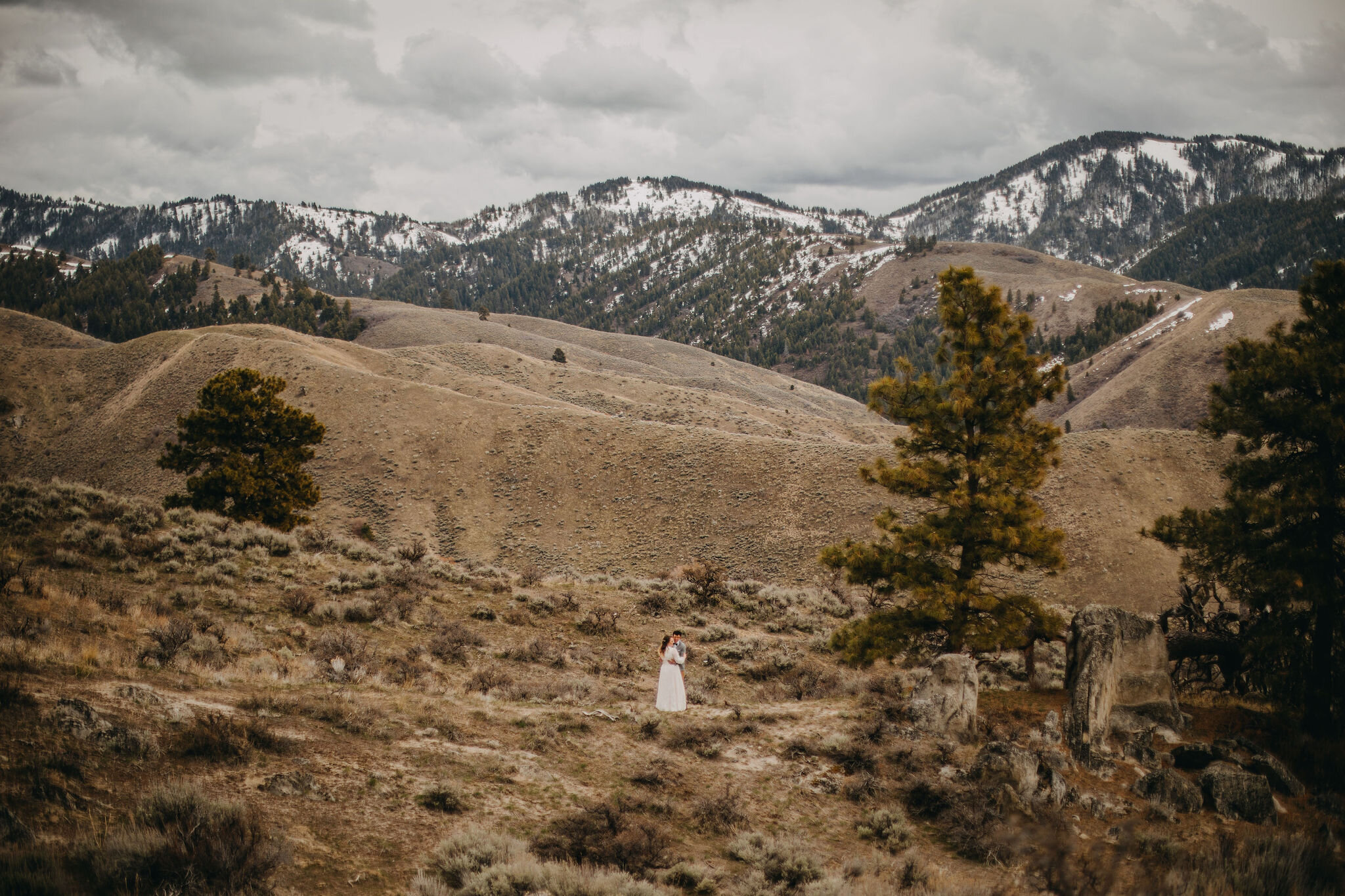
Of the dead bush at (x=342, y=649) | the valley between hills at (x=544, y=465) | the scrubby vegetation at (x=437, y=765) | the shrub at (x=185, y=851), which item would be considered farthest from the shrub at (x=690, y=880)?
the valley between hills at (x=544, y=465)

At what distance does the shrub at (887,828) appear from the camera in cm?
1055

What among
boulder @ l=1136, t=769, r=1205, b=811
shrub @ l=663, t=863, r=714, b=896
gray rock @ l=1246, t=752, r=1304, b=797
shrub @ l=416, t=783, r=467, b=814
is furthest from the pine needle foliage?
gray rock @ l=1246, t=752, r=1304, b=797

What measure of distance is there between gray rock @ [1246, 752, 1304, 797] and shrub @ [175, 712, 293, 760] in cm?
1557

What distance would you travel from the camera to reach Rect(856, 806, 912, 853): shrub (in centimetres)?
1055

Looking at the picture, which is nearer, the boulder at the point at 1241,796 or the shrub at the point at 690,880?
the shrub at the point at 690,880

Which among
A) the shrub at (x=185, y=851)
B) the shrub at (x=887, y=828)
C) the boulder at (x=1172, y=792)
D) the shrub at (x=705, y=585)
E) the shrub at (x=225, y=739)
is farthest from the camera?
the shrub at (x=705, y=585)

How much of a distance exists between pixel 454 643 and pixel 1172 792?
15919 millimetres

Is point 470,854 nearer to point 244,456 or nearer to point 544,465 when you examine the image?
point 244,456

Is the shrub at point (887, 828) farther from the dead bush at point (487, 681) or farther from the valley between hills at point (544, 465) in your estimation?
the valley between hills at point (544, 465)

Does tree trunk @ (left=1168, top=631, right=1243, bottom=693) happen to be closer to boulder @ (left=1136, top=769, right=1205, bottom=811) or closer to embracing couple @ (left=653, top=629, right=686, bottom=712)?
boulder @ (left=1136, top=769, right=1205, bottom=811)

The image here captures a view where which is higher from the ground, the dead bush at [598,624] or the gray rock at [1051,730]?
the gray rock at [1051,730]

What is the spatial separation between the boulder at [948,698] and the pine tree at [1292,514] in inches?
234

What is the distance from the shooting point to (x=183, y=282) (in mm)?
164500

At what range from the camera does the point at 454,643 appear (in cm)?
Result: 1895
